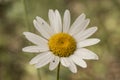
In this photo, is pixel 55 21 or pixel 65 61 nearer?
pixel 65 61

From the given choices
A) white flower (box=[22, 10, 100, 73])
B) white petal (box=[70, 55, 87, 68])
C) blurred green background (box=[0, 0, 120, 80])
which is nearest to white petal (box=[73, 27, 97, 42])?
white flower (box=[22, 10, 100, 73])

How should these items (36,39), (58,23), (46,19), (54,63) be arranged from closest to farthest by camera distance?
(54,63)
(36,39)
(58,23)
(46,19)

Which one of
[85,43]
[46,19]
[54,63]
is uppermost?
[46,19]

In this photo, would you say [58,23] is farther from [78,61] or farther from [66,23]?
[78,61]

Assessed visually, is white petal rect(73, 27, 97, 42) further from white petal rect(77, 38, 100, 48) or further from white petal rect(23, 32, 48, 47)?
white petal rect(23, 32, 48, 47)

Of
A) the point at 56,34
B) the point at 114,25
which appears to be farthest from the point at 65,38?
the point at 114,25

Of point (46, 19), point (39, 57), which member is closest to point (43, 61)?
point (39, 57)

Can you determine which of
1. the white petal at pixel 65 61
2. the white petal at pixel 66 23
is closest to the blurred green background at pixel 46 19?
the white petal at pixel 66 23
